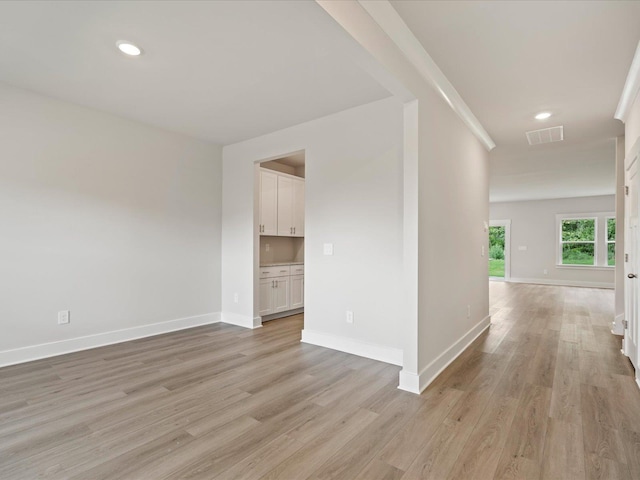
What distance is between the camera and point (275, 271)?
5.07 meters

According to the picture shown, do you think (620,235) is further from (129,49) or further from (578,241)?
(578,241)

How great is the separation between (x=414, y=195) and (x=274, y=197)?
3026 mm

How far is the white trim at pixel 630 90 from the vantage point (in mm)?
2590

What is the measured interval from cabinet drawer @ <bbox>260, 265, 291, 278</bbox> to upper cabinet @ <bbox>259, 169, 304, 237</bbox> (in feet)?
1.79

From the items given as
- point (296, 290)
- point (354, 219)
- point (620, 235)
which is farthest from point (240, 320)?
point (620, 235)

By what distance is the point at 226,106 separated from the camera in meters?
3.56

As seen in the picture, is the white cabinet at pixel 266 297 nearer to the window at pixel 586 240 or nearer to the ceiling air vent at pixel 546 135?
the ceiling air vent at pixel 546 135

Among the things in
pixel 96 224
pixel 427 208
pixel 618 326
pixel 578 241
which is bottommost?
pixel 618 326

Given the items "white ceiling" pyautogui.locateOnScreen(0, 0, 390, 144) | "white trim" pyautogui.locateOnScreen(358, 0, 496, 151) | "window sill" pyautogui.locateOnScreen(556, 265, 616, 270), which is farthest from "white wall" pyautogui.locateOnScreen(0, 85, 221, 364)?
"window sill" pyautogui.locateOnScreen(556, 265, 616, 270)

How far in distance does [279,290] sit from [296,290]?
16.2 inches

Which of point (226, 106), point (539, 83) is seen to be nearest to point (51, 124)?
point (226, 106)

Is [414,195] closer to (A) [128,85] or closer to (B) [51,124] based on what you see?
(A) [128,85]

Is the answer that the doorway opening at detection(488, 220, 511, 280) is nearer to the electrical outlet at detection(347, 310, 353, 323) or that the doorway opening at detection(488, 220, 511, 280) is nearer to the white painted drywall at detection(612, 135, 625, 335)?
the white painted drywall at detection(612, 135, 625, 335)

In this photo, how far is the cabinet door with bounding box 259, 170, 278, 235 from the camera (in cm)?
501
